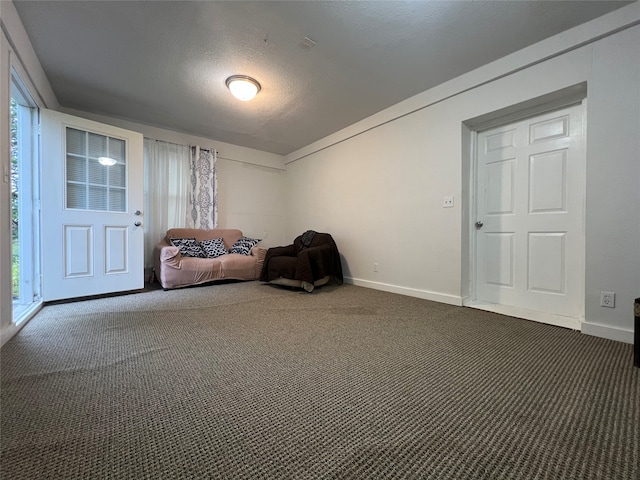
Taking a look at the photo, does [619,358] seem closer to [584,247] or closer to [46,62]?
[584,247]

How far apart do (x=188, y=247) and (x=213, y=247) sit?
14.5 inches

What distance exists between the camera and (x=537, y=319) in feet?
7.45

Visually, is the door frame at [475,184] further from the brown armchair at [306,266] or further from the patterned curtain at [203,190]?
the patterned curtain at [203,190]

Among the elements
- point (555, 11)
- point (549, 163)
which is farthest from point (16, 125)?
point (549, 163)

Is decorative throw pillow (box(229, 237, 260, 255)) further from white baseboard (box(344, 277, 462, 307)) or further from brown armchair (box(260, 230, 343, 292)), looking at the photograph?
white baseboard (box(344, 277, 462, 307))

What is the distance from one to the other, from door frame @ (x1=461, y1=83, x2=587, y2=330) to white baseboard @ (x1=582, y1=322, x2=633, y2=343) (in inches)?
2.6

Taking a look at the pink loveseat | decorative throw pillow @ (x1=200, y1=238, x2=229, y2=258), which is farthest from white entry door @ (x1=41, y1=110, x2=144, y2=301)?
decorative throw pillow @ (x1=200, y1=238, x2=229, y2=258)

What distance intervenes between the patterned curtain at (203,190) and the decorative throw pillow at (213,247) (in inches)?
16.6

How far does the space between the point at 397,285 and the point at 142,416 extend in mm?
2872

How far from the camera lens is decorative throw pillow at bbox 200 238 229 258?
4.05m

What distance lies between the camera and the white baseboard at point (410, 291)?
2810 millimetres

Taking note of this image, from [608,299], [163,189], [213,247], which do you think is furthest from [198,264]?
[608,299]

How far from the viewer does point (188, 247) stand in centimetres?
387

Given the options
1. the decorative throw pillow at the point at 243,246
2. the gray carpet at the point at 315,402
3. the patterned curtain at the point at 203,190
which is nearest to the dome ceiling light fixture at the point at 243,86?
the patterned curtain at the point at 203,190
